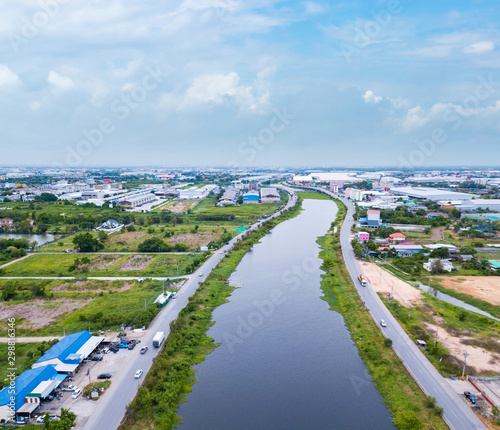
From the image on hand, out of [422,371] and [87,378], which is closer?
[87,378]

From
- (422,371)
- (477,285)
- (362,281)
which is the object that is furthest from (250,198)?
(422,371)

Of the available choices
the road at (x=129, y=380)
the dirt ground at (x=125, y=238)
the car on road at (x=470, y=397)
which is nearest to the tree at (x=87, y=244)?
the dirt ground at (x=125, y=238)

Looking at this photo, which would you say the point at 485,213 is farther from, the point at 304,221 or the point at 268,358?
the point at 268,358

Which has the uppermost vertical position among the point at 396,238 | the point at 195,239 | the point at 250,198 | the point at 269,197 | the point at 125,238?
the point at 269,197

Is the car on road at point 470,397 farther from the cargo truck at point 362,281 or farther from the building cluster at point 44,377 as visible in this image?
the building cluster at point 44,377

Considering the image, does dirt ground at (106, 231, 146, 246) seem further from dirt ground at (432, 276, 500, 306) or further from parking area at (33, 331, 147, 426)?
dirt ground at (432, 276, 500, 306)

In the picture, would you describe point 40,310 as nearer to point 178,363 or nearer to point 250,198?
point 178,363
